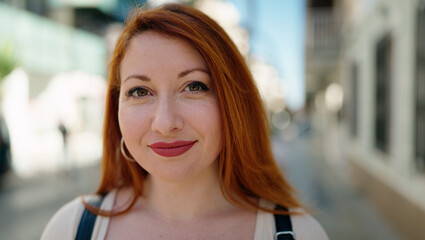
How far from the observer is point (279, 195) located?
1.63 meters

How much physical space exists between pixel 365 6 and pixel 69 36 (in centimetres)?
1452

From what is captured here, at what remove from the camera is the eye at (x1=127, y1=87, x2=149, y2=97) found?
1429mm

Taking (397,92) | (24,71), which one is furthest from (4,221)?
(24,71)

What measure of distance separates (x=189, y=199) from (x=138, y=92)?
488mm

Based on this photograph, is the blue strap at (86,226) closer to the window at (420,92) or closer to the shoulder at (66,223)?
the shoulder at (66,223)

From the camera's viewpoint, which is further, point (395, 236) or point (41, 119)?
point (41, 119)

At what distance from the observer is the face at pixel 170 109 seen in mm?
1356

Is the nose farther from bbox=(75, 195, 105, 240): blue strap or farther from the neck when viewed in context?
bbox=(75, 195, 105, 240): blue strap

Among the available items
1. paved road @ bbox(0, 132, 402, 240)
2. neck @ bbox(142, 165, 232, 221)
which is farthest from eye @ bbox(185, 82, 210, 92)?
paved road @ bbox(0, 132, 402, 240)

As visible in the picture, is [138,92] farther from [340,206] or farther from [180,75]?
[340,206]

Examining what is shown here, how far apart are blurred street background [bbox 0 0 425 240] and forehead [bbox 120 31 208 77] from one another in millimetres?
348

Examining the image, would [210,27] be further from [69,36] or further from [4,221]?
[69,36]

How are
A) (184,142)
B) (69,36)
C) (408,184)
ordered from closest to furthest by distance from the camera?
(184,142) → (408,184) → (69,36)

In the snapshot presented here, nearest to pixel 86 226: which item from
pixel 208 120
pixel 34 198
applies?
pixel 208 120
